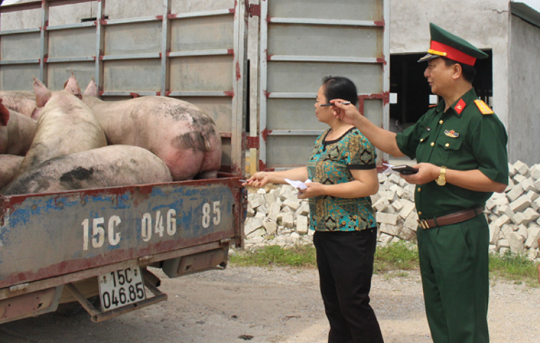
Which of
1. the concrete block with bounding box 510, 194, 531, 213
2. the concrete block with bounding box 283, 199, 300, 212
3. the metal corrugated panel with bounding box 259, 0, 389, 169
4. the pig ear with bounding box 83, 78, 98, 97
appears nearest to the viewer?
the pig ear with bounding box 83, 78, 98, 97

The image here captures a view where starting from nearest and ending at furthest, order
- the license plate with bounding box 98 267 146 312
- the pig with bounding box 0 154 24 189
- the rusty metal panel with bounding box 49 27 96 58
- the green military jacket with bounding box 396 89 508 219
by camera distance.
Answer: the green military jacket with bounding box 396 89 508 219, the license plate with bounding box 98 267 146 312, the pig with bounding box 0 154 24 189, the rusty metal panel with bounding box 49 27 96 58

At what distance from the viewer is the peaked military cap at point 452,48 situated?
237cm

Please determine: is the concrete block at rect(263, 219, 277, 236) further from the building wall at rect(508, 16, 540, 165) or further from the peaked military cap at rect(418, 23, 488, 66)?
the building wall at rect(508, 16, 540, 165)

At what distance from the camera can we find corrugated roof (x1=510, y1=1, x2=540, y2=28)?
9.30m

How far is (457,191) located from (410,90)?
16466 mm

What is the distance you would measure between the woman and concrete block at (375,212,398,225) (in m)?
3.55

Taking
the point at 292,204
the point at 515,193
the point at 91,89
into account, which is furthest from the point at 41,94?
the point at 515,193

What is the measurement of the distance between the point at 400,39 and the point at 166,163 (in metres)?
7.43

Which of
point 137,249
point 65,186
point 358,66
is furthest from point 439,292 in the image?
point 358,66

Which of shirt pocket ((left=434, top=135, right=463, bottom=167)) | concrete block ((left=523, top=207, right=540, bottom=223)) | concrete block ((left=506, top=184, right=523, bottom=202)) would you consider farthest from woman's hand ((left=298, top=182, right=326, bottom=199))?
concrete block ((left=506, top=184, right=523, bottom=202))

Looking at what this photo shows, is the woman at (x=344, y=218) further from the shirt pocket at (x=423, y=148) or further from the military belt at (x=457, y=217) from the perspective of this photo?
the military belt at (x=457, y=217)

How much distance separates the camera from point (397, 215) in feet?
20.9

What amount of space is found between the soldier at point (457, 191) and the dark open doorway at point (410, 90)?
1282 centimetres

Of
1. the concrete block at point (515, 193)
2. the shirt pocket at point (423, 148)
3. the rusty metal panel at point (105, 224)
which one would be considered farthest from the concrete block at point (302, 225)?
the shirt pocket at point (423, 148)
